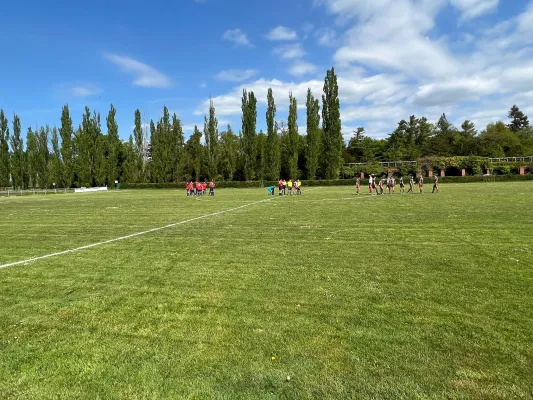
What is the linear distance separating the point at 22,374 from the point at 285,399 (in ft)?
7.37

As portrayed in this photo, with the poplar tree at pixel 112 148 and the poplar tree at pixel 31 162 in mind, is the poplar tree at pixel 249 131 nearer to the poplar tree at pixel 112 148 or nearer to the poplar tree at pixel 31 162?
the poplar tree at pixel 112 148

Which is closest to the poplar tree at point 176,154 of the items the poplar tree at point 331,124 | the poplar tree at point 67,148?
the poplar tree at point 67,148

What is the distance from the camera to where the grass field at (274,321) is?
10.1ft

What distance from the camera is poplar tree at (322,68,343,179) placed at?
5866 centimetres

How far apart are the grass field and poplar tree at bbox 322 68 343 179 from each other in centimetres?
5075

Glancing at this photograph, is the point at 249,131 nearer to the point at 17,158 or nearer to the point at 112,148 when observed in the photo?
the point at 112,148

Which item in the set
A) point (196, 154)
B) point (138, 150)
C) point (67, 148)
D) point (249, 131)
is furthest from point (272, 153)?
point (67, 148)

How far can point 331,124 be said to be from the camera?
59281 millimetres

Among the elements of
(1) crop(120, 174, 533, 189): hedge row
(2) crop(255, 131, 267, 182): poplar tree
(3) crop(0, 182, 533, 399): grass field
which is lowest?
(3) crop(0, 182, 533, 399): grass field

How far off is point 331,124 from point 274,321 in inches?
2260

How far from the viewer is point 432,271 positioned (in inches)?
242

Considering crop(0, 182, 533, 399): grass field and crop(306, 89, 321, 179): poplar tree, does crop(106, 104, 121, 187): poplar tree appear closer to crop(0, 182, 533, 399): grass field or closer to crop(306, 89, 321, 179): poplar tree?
crop(306, 89, 321, 179): poplar tree

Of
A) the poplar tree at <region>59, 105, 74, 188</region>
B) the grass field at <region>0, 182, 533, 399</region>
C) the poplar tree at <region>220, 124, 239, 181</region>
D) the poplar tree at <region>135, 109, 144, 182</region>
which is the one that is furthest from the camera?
the poplar tree at <region>135, 109, 144, 182</region>

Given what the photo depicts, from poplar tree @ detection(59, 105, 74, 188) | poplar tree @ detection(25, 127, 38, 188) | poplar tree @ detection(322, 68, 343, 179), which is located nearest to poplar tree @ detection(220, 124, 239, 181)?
poplar tree @ detection(322, 68, 343, 179)
